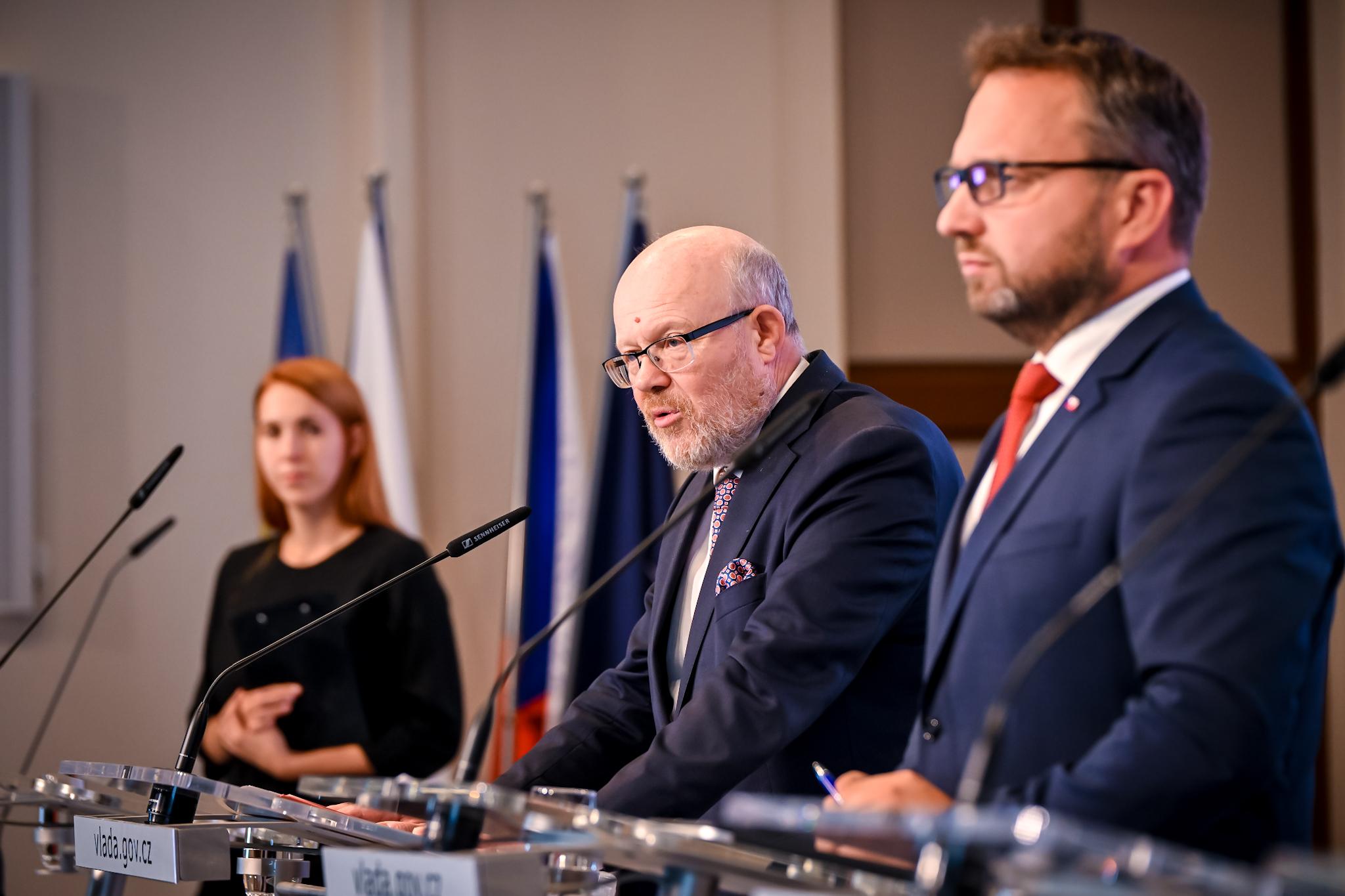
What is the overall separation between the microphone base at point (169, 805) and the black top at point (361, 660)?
1306 millimetres

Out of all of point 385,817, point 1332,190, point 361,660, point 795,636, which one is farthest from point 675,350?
point 1332,190

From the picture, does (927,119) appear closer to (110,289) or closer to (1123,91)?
(110,289)

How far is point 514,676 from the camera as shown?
473 cm

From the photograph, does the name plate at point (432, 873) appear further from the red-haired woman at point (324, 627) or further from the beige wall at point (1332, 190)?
the beige wall at point (1332, 190)

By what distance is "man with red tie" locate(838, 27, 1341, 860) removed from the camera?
1441 mm

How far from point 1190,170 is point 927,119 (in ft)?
12.9

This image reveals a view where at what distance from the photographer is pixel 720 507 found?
2.52 meters

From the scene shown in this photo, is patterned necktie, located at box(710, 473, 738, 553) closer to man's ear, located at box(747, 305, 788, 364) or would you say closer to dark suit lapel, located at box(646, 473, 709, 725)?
dark suit lapel, located at box(646, 473, 709, 725)

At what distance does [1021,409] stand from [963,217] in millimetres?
249

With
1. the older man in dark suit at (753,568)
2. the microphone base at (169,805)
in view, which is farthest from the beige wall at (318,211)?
the microphone base at (169,805)

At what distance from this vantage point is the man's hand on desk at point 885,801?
1.40 meters

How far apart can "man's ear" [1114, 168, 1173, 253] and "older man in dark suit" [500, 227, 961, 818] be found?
0.66 metres

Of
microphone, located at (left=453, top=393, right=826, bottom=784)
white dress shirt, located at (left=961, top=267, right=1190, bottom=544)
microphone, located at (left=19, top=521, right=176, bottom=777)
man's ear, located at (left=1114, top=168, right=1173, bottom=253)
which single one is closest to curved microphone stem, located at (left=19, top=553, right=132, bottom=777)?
microphone, located at (left=19, top=521, right=176, bottom=777)

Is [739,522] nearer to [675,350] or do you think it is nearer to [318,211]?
[675,350]
